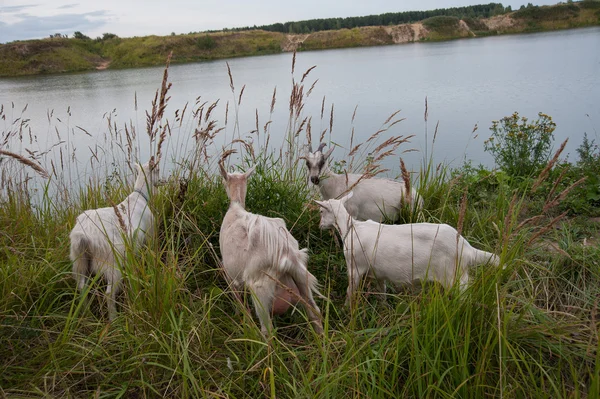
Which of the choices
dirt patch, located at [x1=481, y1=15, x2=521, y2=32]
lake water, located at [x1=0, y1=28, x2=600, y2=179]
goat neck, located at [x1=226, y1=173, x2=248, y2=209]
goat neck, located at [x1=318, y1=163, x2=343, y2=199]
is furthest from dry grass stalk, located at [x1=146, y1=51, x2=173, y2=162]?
dirt patch, located at [x1=481, y1=15, x2=521, y2=32]

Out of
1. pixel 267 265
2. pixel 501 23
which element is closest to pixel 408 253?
pixel 267 265

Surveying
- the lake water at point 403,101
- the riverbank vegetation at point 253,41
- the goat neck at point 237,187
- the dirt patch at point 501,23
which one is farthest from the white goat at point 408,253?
the dirt patch at point 501,23

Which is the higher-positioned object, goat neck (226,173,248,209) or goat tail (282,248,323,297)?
goat neck (226,173,248,209)

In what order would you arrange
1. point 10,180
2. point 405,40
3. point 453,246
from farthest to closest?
point 405,40, point 10,180, point 453,246

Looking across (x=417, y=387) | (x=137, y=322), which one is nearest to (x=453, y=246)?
(x=417, y=387)

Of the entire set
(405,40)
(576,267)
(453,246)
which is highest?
(405,40)

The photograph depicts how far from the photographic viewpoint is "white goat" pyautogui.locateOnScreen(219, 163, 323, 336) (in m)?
3.07

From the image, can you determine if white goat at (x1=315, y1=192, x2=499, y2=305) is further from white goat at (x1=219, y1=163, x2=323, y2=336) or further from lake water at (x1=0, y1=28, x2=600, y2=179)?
lake water at (x1=0, y1=28, x2=600, y2=179)

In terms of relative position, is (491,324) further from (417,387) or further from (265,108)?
(265,108)

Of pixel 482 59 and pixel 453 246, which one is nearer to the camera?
pixel 453 246

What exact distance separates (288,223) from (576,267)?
2.28 m

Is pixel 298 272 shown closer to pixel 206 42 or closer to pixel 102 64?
pixel 102 64

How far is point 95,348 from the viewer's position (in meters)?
2.53

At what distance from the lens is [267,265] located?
3.14m
